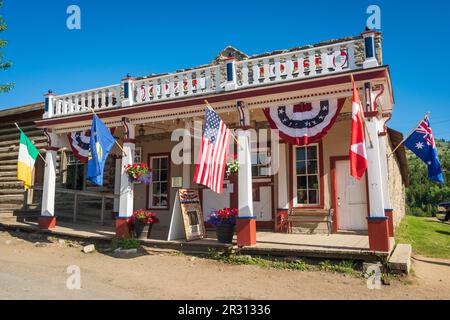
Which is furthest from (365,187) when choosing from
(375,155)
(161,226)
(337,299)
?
(161,226)

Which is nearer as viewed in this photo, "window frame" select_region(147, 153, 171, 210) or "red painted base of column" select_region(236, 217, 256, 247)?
"red painted base of column" select_region(236, 217, 256, 247)

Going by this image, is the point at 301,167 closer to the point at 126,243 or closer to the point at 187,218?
the point at 187,218

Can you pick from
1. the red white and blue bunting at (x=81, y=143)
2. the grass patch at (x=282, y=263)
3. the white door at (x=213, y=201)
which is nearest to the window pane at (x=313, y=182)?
the white door at (x=213, y=201)

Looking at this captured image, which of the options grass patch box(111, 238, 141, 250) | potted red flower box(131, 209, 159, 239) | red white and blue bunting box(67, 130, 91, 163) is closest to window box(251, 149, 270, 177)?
potted red flower box(131, 209, 159, 239)

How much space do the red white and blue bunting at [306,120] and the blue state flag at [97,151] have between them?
4.28m

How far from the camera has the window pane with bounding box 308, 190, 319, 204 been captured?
424 inches

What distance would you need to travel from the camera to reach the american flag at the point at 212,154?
7602 mm

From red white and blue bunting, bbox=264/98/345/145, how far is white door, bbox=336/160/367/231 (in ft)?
9.09

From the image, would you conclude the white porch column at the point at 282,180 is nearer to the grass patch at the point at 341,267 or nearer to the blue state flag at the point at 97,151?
the grass patch at the point at 341,267

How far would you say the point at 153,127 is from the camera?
12688 millimetres

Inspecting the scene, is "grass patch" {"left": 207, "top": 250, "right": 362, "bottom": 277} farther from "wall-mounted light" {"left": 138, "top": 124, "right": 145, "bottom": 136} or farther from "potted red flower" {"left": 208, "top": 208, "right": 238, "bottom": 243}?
"wall-mounted light" {"left": 138, "top": 124, "right": 145, "bottom": 136}

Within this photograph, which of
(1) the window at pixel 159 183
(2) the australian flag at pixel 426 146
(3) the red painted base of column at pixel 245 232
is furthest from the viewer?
(1) the window at pixel 159 183

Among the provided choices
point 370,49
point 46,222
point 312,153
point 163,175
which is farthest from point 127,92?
point 370,49
